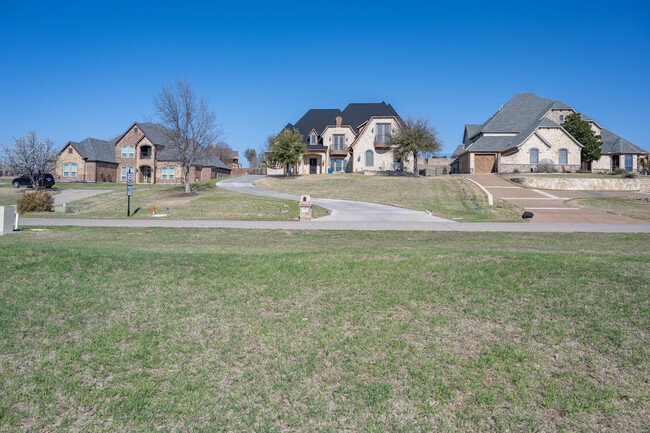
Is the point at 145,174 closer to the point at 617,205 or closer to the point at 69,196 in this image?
the point at 69,196

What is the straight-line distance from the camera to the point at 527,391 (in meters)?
4.70

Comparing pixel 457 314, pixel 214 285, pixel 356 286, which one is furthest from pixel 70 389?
pixel 457 314

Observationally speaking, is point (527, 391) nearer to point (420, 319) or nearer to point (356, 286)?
point (420, 319)

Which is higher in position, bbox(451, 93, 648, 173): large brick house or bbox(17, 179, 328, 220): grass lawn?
bbox(451, 93, 648, 173): large brick house

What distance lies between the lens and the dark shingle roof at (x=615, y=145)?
1994 inches

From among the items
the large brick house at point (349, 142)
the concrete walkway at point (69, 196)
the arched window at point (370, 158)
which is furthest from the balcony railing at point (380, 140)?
the concrete walkway at point (69, 196)

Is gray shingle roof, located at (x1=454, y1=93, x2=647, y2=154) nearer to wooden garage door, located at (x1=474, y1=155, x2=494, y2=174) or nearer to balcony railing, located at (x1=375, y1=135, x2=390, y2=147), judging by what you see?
wooden garage door, located at (x1=474, y1=155, x2=494, y2=174)

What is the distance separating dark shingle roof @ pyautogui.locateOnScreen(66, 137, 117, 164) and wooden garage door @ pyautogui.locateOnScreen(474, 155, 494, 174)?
51821mm

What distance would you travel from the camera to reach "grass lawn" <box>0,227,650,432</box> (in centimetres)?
441

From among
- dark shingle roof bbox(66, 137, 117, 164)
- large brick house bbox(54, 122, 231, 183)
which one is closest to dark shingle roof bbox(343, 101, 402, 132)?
large brick house bbox(54, 122, 231, 183)

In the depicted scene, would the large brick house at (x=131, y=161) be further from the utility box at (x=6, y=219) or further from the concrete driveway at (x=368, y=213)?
the utility box at (x=6, y=219)

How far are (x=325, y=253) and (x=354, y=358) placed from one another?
4222mm

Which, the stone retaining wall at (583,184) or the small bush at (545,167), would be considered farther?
the small bush at (545,167)

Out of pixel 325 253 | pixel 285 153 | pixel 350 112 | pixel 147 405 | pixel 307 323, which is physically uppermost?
pixel 350 112
